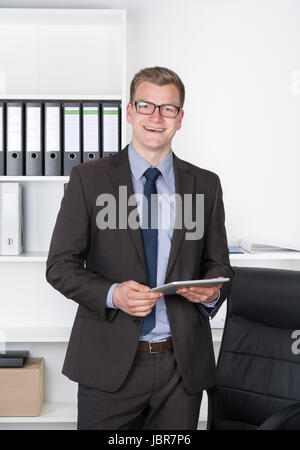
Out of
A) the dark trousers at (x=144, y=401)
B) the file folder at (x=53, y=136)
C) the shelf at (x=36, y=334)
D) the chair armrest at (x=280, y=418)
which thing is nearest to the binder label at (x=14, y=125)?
the file folder at (x=53, y=136)

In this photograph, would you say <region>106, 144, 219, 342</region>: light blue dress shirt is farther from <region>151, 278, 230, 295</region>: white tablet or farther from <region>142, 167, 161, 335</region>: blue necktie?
<region>151, 278, 230, 295</region>: white tablet

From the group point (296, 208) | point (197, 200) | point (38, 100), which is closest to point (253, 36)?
point (296, 208)

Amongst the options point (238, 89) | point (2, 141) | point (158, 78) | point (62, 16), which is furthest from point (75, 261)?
point (238, 89)

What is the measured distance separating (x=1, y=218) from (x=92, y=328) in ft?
3.88

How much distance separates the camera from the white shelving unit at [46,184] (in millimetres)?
2661

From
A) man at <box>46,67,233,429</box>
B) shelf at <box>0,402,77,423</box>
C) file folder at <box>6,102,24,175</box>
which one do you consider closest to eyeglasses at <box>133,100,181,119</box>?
Answer: man at <box>46,67,233,429</box>

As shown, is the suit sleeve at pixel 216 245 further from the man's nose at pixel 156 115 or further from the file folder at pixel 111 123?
the file folder at pixel 111 123

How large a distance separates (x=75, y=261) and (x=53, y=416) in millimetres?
1406

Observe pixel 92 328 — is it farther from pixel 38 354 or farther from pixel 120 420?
pixel 38 354

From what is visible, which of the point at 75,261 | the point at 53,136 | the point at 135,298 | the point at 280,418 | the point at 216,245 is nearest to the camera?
the point at 280,418

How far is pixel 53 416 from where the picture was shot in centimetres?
262

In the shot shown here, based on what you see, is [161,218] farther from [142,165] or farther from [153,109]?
[153,109]

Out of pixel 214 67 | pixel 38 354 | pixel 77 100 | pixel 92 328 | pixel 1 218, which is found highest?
pixel 214 67

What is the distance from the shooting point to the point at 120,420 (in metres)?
1.50
